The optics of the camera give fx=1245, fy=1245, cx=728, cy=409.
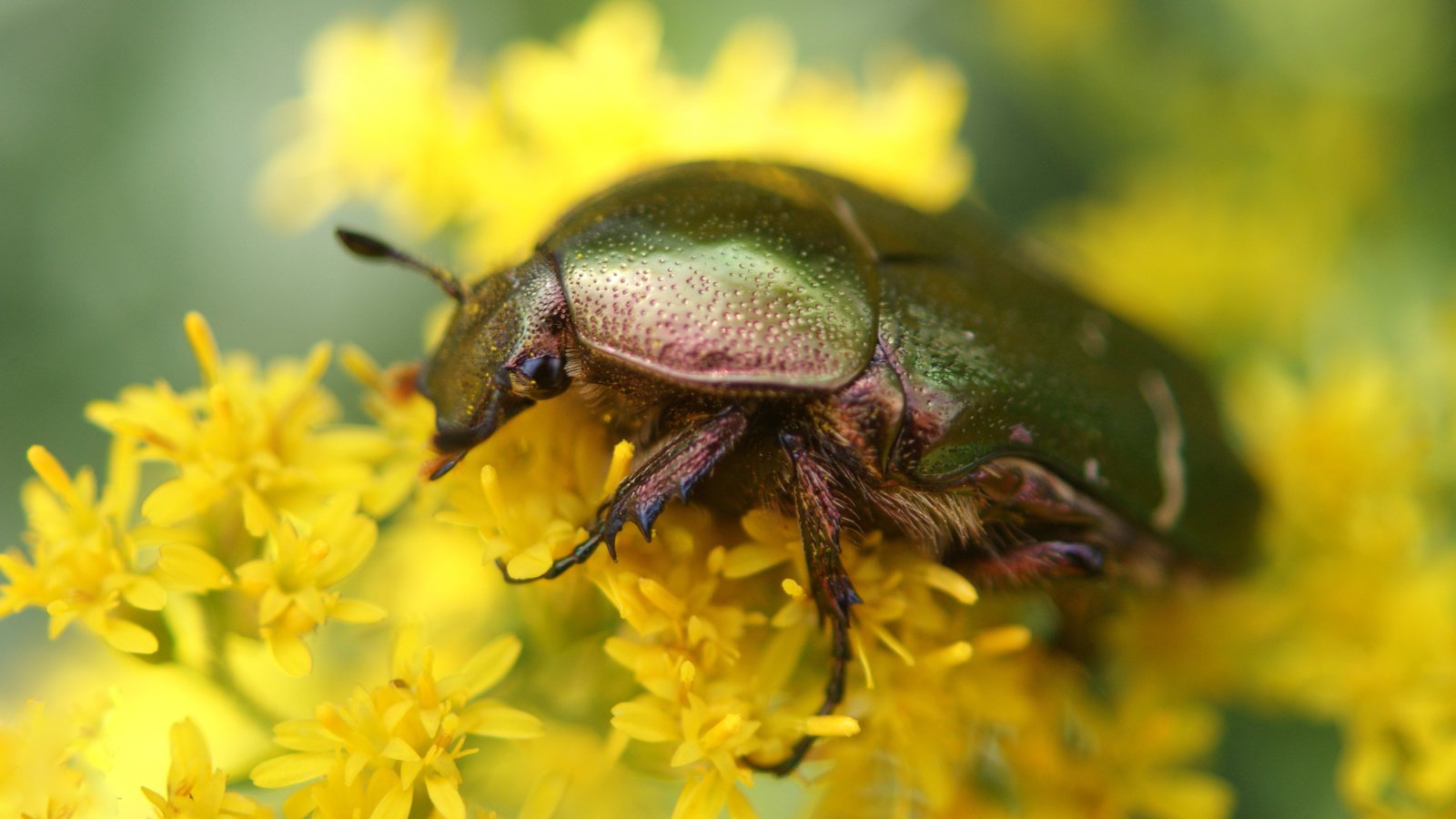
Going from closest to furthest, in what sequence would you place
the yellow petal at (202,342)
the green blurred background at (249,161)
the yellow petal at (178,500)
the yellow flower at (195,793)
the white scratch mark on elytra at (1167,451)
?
the yellow flower at (195,793), the yellow petal at (178,500), the yellow petal at (202,342), the white scratch mark on elytra at (1167,451), the green blurred background at (249,161)

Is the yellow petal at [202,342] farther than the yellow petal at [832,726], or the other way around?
the yellow petal at [202,342]

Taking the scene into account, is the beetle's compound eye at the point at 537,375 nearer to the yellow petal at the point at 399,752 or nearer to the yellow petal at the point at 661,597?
the yellow petal at the point at 661,597

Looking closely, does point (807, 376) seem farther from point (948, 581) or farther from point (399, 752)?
point (399, 752)

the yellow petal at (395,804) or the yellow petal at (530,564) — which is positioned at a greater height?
the yellow petal at (530,564)

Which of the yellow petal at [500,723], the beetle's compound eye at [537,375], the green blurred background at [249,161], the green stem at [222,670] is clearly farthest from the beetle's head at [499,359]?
the green blurred background at [249,161]

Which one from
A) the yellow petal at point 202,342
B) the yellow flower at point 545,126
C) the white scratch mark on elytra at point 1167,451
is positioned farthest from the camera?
the yellow flower at point 545,126

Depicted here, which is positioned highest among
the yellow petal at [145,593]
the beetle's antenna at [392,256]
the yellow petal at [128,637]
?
the beetle's antenna at [392,256]
